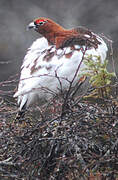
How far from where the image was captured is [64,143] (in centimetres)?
155

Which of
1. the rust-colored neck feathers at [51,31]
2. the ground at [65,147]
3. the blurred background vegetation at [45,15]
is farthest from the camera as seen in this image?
the blurred background vegetation at [45,15]

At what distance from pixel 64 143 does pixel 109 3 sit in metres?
3.75

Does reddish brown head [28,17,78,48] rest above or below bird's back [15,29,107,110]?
above

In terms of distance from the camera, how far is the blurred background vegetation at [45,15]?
4.86 m

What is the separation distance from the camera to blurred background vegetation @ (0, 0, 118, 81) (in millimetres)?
4857

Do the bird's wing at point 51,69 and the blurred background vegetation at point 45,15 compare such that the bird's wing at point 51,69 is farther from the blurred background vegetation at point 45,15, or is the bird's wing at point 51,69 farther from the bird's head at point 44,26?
the blurred background vegetation at point 45,15

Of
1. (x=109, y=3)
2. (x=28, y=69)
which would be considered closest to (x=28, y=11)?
(x=109, y=3)

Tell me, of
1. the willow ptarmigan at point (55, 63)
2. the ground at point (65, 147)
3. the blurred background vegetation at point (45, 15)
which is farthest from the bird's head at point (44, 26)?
the ground at point (65, 147)

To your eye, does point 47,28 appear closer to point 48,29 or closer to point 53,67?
point 48,29

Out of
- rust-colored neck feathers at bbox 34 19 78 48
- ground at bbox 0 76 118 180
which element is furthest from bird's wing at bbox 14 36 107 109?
ground at bbox 0 76 118 180

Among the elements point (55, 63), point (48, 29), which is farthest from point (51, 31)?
point (55, 63)

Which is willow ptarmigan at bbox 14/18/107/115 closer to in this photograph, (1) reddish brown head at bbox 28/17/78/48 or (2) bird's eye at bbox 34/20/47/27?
(1) reddish brown head at bbox 28/17/78/48

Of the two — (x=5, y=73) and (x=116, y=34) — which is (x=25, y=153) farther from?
(x=116, y=34)

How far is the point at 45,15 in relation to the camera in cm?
505
